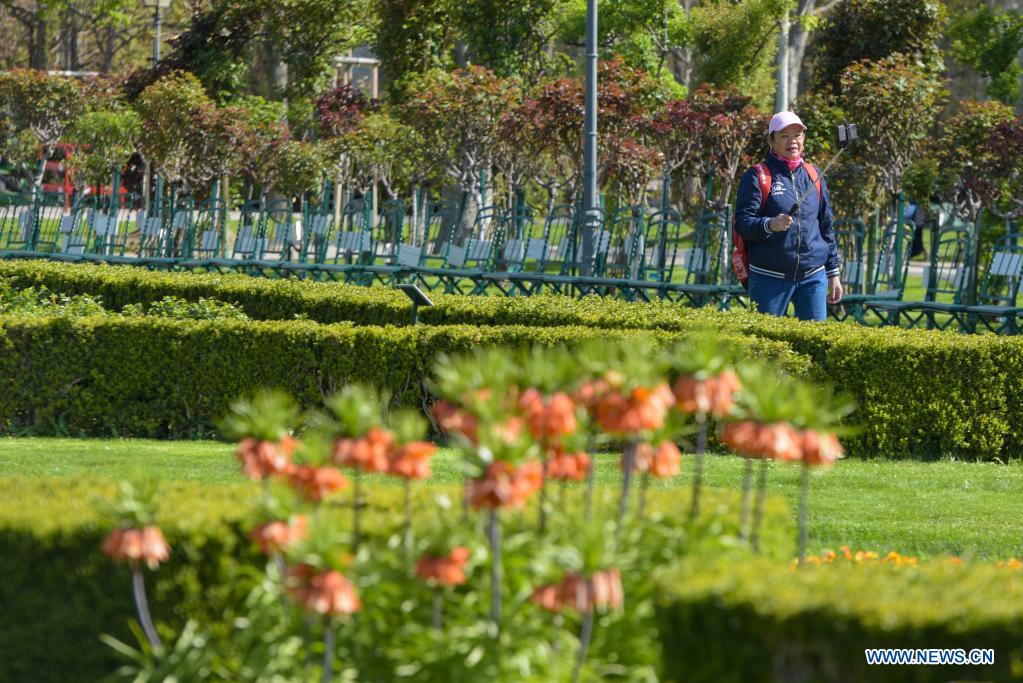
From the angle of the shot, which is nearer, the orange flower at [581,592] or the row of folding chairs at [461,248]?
the orange flower at [581,592]

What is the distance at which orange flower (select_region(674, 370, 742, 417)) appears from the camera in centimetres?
411

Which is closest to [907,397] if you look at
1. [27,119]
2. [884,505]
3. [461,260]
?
[884,505]

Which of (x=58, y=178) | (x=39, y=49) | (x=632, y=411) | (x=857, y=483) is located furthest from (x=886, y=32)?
(x=58, y=178)

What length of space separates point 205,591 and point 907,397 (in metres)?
6.14

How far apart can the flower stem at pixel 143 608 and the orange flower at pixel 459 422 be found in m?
0.88

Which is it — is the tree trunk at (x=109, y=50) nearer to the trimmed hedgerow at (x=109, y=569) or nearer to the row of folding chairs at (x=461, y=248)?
the row of folding chairs at (x=461, y=248)

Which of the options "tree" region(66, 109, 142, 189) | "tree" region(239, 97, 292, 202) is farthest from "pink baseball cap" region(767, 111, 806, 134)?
"tree" region(66, 109, 142, 189)

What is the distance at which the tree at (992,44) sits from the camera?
30.9 meters

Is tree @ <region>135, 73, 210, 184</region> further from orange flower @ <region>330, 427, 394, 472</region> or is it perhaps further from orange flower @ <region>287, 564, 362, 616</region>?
orange flower @ <region>287, 564, 362, 616</region>

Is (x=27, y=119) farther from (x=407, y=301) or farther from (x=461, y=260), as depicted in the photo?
(x=407, y=301)

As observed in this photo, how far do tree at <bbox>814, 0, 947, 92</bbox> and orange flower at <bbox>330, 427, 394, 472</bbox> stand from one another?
20.4 meters

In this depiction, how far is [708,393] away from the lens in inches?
163

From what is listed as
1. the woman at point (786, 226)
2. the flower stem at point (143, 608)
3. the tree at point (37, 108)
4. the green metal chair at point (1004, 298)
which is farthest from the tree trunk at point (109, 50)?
the flower stem at point (143, 608)

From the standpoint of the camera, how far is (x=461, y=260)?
16.9 metres
